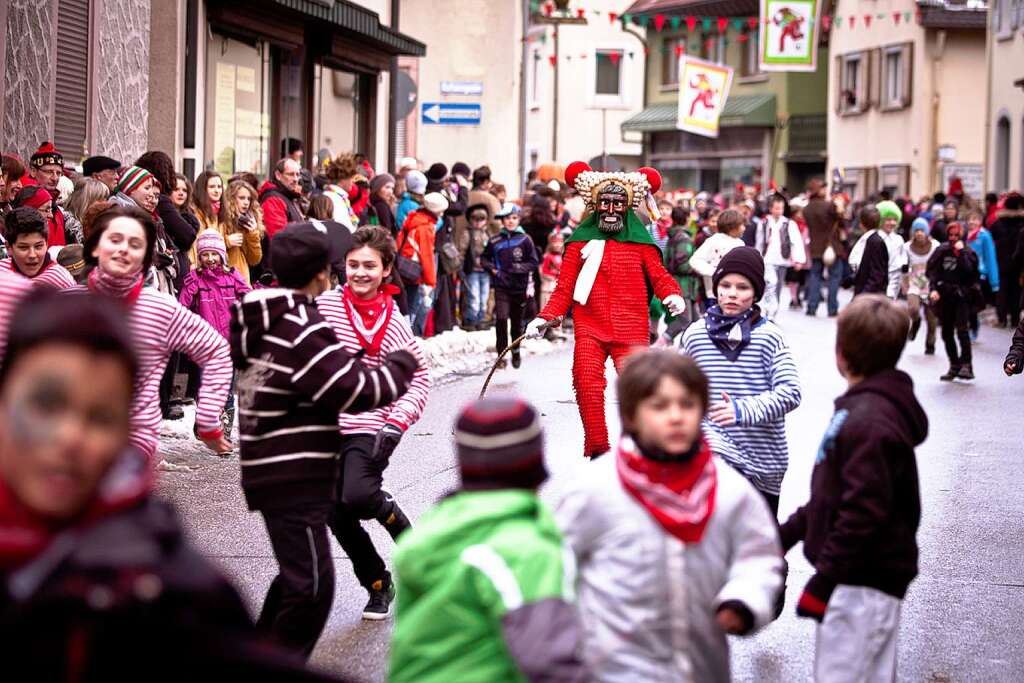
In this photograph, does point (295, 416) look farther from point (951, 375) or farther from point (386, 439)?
point (951, 375)

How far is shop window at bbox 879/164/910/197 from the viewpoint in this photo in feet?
157

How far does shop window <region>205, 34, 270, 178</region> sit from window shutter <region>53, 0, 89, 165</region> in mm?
2382

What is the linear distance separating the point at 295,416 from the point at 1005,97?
35.9m

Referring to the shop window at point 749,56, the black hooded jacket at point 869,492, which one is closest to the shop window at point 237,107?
the black hooded jacket at point 869,492

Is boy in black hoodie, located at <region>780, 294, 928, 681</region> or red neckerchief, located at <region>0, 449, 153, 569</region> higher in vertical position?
red neckerchief, located at <region>0, 449, 153, 569</region>

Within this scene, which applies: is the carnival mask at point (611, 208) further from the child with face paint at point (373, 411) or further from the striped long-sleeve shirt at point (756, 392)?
the striped long-sleeve shirt at point (756, 392)

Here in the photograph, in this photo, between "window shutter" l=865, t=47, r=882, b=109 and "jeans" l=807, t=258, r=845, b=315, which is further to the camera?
"window shutter" l=865, t=47, r=882, b=109

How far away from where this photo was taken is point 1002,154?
1556 inches

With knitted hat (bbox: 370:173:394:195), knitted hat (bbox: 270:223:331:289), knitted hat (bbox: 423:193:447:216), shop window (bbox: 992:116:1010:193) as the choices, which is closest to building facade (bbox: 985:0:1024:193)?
shop window (bbox: 992:116:1010:193)

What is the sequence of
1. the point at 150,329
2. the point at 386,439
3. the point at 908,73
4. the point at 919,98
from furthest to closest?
the point at 908,73
the point at 919,98
the point at 386,439
the point at 150,329

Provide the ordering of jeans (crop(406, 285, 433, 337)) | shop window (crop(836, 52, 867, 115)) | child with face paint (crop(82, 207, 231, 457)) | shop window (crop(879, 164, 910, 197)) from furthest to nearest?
1. shop window (crop(836, 52, 867, 115))
2. shop window (crop(879, 164, 910, 197))
3. jeans (crop(406, 285, 433, 337))
4. child with face paint (crop(82, 207, 231, 457))

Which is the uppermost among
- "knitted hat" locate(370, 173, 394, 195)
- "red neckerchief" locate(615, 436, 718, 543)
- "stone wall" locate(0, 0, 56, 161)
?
"stone wall" locate(0, 0, 56, 161)

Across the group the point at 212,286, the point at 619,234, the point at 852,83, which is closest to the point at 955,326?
the point at 619,234

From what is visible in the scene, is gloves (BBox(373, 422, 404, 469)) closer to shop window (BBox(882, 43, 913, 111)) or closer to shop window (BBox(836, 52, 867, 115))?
shop window (BBox(882, 43, 913, 111))
